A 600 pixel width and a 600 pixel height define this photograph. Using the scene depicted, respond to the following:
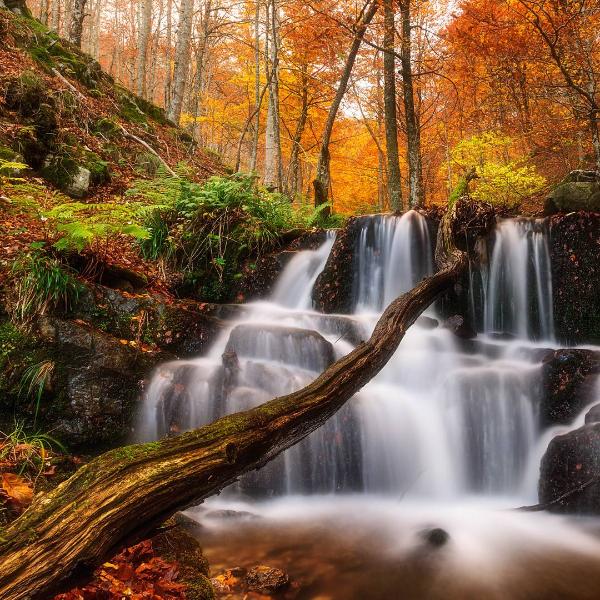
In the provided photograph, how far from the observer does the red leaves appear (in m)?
2.15

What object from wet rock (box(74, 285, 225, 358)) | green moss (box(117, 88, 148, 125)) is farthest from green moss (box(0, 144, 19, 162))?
green moss (box(117, 88, 148, 125))

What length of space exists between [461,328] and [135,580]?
5435 millimetres

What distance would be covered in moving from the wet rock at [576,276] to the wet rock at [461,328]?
3.97 feet

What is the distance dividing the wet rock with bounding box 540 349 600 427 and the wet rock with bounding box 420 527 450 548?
1.94m

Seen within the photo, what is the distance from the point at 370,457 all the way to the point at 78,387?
3189 millimetres

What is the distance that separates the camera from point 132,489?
Answer: 190cm

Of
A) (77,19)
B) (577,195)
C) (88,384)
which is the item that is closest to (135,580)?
(88,384)

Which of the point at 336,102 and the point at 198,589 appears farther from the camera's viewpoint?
the point at 336,102

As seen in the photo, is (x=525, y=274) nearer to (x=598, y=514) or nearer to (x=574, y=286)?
(x=574, y=286)

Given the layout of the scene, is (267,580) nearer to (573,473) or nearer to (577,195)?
(573,473)

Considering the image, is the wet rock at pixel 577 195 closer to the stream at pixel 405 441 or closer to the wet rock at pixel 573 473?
the stream at pixel 405 441

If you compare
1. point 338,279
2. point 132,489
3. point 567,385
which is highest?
point 338,279

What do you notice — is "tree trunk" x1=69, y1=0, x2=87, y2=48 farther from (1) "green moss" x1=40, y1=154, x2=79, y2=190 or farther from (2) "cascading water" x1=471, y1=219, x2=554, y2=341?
(2) "cascading water" x1=471, y1=219, x2=554, y2=341

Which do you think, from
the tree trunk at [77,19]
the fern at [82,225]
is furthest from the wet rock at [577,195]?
the tree trunk at [77,19]
